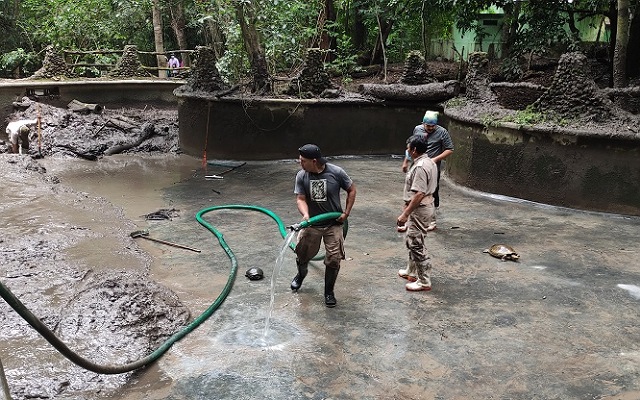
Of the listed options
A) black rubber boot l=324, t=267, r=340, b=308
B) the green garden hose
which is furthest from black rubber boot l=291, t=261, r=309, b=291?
the green garden hose

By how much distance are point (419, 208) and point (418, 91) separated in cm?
781

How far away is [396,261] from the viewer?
6566 mm

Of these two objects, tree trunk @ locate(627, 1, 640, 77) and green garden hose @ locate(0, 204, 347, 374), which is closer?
green garden hose @ locate(0, 204, 347, 374)

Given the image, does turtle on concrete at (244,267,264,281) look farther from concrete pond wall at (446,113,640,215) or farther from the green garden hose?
concrete pond wall at (446,113,640,215)

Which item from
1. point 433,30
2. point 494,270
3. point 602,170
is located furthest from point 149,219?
point 433,30

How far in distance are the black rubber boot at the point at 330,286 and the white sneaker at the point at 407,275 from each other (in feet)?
3.22

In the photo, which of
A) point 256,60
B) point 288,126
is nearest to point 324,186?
point 288,126

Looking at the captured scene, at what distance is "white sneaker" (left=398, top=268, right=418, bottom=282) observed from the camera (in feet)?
19.4

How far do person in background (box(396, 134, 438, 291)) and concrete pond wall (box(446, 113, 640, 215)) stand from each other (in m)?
4.22

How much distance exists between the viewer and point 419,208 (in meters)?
5.57

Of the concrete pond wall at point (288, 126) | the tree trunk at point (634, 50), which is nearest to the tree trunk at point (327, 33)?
the concrete pond wall at point (288, 126)

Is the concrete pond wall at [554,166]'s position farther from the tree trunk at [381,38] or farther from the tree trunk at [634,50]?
the tree trunk at [381,38]

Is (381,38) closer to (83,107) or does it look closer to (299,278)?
(83,107)

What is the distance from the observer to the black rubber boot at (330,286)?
17.4 feet
